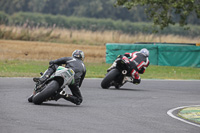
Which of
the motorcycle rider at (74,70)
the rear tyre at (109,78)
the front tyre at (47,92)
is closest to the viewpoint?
the front tyre at (47,92)

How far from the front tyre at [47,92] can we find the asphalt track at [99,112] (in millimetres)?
193

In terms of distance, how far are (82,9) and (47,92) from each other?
62.4 m

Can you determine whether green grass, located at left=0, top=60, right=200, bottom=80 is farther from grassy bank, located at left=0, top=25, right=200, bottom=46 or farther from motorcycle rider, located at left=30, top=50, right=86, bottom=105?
motorcycle rider, located at left=30, top=50, right=86, bottom=105

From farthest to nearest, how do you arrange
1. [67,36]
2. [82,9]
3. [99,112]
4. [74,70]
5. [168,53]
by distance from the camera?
1. [82,9]
2. [67,36]
3. [168,53]
4. [74,70]
5. [99,112]

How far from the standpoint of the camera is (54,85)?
11.9m

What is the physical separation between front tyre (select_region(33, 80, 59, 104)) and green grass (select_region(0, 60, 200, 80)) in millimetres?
9828

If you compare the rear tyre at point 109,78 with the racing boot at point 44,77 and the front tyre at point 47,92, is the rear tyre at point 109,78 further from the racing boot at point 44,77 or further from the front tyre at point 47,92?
the front tyre at point 47,92

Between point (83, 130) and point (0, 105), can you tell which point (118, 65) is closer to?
point (0, 105)

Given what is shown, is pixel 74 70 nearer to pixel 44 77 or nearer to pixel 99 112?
pixel 44 77

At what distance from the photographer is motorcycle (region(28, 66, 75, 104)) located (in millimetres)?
11844

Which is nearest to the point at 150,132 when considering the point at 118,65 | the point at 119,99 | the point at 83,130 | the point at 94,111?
the point at 83,130

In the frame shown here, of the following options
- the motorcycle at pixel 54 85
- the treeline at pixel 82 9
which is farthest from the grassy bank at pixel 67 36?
the treeline at pixel 82 9

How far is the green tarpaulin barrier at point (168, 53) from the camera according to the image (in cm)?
3066

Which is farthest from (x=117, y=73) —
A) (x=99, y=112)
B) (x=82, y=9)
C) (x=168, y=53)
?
(x=82, y=9)
